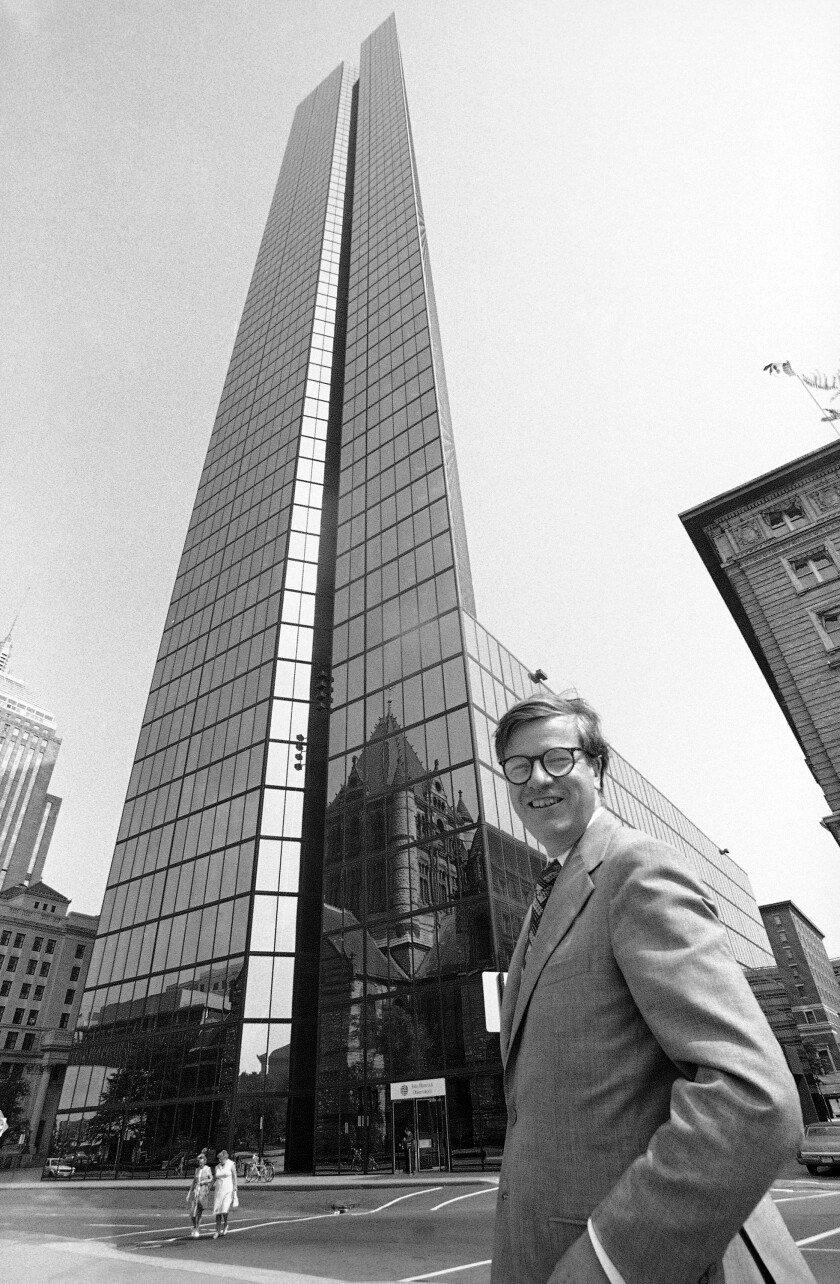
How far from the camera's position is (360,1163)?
2431 centimetres

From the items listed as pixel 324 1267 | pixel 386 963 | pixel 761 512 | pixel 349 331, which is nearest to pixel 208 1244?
pixel 324 1267

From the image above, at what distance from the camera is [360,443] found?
45.8m

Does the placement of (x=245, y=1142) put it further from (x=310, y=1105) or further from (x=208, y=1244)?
(x=208, y=1244)

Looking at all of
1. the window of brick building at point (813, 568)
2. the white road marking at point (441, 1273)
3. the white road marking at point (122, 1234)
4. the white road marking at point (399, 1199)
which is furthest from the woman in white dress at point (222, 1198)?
the window of brick building at point (813, 568)

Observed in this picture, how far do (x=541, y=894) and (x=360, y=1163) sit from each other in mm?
28821

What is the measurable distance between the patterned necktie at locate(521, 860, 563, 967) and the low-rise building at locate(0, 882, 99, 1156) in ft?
257

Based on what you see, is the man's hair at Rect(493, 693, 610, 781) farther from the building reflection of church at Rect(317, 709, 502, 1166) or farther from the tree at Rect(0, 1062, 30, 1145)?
the tree at Rect(0, 1062, 30, 1145)

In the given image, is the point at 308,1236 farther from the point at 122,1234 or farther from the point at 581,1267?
the point at 581,1267

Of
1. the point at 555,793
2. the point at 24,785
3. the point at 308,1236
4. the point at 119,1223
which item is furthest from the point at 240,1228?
the point at 24,785

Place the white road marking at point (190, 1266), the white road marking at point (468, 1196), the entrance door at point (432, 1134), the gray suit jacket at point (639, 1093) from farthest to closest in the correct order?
the entrance door at point (432, 1134)
the white road marking at point (468, 1196)
the white road marking at point (190, 1266)
the gray suit jacket at point (639, 1093)

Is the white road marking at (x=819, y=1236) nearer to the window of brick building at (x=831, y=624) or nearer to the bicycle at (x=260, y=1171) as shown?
the window of brick building at (x=831, y=624)

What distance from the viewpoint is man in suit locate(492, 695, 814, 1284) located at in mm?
1299

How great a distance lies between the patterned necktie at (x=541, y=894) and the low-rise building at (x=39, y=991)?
3089 inches

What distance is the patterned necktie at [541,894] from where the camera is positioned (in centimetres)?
219
